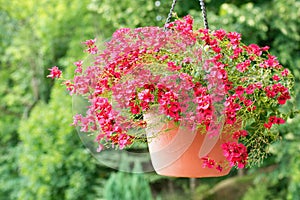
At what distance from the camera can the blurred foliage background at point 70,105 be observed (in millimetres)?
3537

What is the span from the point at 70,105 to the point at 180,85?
9.68 feet

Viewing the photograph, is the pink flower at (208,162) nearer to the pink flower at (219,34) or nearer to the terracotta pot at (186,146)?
the terracotta pot at (186,146)

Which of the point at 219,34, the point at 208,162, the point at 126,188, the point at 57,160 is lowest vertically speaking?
the point at 126,188

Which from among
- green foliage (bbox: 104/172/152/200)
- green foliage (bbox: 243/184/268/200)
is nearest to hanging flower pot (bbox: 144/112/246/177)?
green foliage (bbox: 104/172/152/200)

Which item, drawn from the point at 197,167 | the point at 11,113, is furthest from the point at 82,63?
the point at 11,113

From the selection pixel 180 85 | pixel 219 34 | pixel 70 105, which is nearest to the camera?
pixel 180 85

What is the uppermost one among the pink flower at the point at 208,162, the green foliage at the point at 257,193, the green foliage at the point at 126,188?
the pink flower at the point at 208,162

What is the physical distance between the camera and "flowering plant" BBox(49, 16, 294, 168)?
1326mm

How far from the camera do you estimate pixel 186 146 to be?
1.39 metres

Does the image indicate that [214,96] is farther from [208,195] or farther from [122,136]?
[208,195]

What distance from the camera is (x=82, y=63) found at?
155 centimetres

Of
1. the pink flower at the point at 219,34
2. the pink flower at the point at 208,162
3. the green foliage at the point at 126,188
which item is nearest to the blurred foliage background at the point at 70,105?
the green foliage at the point at 126,188

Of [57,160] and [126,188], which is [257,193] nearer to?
[126,188]

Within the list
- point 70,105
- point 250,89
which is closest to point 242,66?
point 250,89
